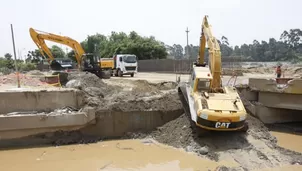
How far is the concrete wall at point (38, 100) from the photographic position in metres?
12.0

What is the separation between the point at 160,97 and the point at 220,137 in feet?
13.0

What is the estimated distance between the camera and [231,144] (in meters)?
10.3

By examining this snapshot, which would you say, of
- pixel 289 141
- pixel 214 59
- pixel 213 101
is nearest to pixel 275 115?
pixel 289 141

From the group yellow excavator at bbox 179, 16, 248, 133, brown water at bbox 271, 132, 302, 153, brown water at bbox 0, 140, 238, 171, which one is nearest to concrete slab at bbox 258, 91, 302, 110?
brown water at bbox 271, 132, 302, 153

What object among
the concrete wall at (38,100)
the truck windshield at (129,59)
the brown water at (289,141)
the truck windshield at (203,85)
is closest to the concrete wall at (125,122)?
the concrete wall at (38,100)

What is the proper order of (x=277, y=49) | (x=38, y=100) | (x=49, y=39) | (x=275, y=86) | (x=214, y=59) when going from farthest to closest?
(x=277, y=49) → (x=49, y=39) → (x=275, y=86) → (x=38, y=100) → (x=214, y=59)

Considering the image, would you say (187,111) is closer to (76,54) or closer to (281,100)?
(281,100)

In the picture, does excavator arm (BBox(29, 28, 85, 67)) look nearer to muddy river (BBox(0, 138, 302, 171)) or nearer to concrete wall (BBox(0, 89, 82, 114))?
concrete wall (BBox(0, 89, 82, 114))

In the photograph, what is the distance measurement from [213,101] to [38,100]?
7.53 m

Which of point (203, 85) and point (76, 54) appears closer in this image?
point (203, 85)

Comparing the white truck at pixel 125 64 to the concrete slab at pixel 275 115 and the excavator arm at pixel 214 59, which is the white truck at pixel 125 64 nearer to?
the excavator arm at pixel 214 59

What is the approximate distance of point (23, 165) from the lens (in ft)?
32.0

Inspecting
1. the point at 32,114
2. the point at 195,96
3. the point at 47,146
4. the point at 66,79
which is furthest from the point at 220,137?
the point at 66,79

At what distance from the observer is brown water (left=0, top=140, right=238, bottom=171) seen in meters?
9.36
